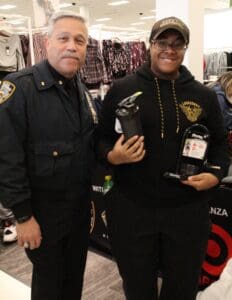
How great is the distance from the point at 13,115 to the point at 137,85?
0.45 meters

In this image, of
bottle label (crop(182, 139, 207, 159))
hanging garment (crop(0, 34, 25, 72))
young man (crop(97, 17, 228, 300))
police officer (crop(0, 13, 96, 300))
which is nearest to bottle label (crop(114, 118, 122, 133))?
young man (crop(97, 17, 228, 300))

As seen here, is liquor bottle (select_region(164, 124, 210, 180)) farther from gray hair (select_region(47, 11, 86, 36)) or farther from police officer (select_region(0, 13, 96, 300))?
gray hair (select_region(47, 11, 86, 36))

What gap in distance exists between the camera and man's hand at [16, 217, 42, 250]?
122 centimetres

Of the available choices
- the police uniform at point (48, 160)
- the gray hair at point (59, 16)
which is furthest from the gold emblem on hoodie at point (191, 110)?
the gray hair at point (59, 16)

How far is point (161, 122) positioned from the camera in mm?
1202

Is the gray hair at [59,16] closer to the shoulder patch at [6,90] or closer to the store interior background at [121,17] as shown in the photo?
the shoulder patch at [6,90]

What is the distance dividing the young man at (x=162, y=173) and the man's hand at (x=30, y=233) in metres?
0.29

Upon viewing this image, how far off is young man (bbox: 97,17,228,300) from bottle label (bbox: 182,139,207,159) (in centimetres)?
3

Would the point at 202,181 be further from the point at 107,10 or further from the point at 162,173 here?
the point at 107,10

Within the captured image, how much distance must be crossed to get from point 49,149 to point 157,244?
54cm

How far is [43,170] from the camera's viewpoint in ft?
4.03

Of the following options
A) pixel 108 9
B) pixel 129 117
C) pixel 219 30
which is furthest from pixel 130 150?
pixel 108 9

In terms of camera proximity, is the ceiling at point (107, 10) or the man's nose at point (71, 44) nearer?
the man's nose at point (71, 44)

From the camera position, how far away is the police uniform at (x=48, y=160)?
45.9 inches
